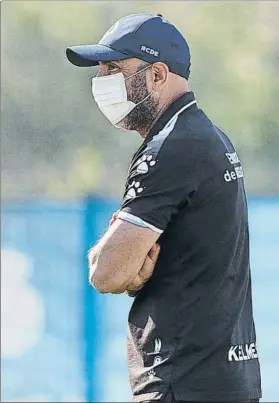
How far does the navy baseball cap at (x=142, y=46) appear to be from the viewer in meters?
2.49

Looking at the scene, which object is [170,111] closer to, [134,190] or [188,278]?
[134,190]

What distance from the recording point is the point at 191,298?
2307mm

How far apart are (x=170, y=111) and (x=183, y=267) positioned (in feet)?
1.30

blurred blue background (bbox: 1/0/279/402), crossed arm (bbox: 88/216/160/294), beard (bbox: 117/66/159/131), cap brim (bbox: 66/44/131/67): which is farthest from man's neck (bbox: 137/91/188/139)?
blurred blue background (bbox: 1/0/279/402)

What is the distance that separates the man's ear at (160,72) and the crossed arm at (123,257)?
402 mm

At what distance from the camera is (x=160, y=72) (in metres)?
2.49

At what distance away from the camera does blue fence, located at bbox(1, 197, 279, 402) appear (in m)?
Answer: 4.75

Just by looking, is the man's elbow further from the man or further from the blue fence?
the blue fence

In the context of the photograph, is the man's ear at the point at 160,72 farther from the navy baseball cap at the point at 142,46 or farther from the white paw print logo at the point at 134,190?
the white paw print logo at the point at 134,190

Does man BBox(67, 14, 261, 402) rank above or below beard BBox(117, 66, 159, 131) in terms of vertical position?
below

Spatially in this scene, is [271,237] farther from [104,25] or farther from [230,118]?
[104,25]

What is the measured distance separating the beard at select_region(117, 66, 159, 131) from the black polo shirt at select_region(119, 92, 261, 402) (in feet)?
0.41

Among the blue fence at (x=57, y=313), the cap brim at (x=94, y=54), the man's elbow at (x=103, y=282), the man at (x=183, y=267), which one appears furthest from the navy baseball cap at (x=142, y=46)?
the blue fence at (x=57, y=313)

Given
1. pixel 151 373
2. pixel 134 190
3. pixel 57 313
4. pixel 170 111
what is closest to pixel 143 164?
pixel 134 190
